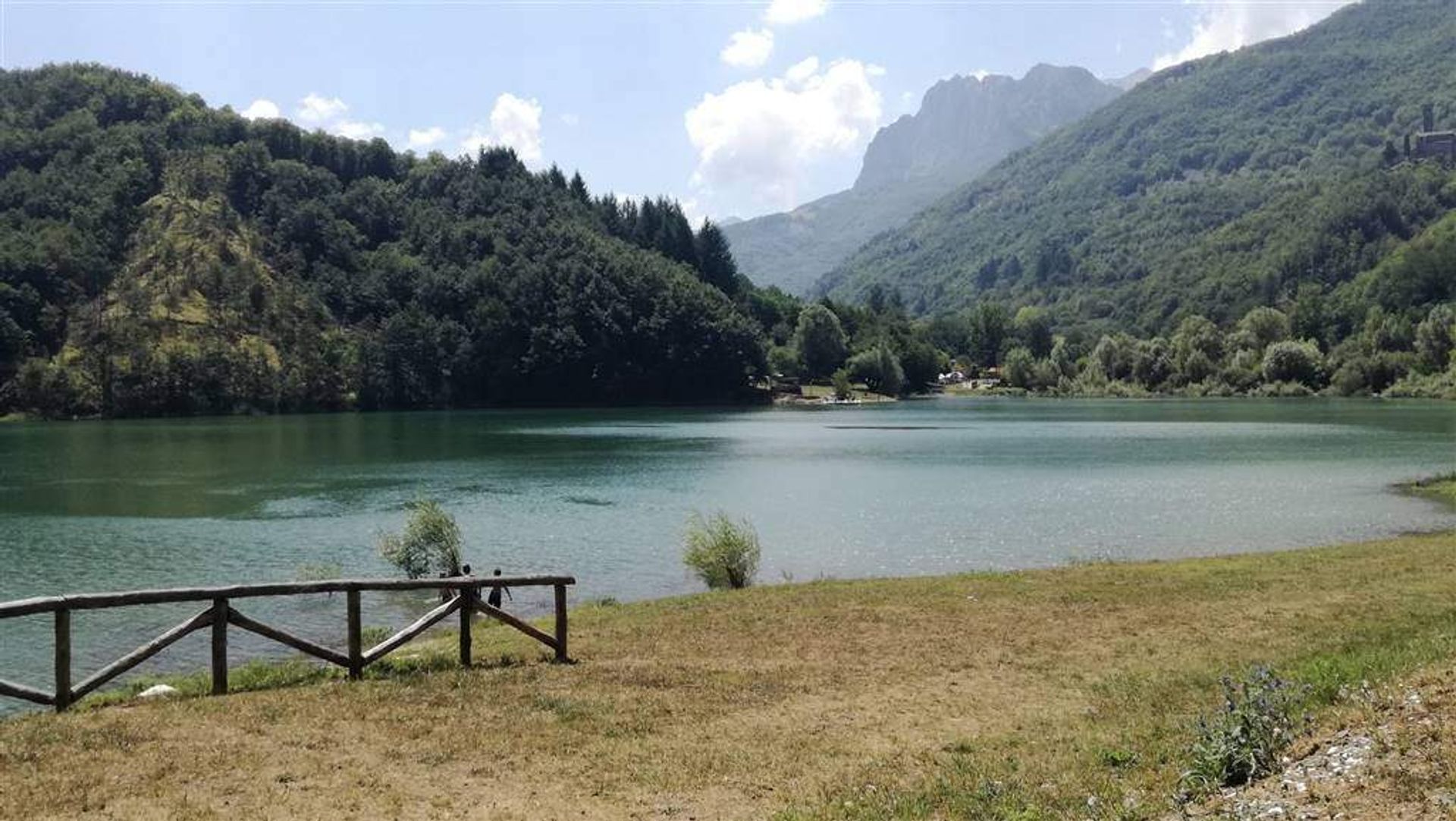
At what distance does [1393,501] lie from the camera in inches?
2168

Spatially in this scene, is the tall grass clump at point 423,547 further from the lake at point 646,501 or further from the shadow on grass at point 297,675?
the shadow on grass at point 297,675

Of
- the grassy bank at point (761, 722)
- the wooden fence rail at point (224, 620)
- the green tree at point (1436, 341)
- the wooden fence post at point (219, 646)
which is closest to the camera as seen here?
the grassy bank at point (761, 722)

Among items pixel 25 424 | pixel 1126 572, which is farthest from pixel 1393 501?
pixel 25 424

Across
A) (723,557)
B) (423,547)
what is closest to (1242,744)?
(723,557)

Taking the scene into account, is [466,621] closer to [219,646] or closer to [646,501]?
[219,646]

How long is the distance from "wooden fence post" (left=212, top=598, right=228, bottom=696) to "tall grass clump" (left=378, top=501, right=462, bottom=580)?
20798mm

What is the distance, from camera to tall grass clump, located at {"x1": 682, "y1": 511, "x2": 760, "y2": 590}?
35.4 meters

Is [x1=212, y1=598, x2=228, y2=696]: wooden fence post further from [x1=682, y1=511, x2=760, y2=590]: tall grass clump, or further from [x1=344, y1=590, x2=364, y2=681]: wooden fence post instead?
[x1=682, y1=511, x2=760, y2=590]: tall grass clump

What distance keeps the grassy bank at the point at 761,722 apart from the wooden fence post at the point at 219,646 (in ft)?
1.80

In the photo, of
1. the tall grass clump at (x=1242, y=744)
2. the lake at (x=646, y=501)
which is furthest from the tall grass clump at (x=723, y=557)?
the tall grass clump at (x=1242, y=744)

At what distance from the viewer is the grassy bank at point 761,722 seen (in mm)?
11953

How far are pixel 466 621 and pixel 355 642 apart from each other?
6.95 feet

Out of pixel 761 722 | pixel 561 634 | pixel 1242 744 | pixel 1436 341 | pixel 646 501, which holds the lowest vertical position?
pixel 646 501

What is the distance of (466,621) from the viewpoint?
1952cm
